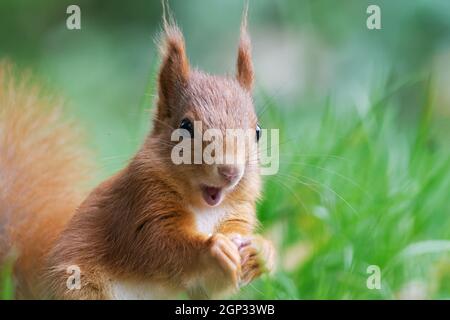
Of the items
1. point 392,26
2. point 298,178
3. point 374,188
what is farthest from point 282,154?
point 392,26

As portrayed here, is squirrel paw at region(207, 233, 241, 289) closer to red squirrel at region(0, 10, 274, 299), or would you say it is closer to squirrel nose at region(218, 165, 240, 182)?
red squirrel at region(0, 10, 274, 299)

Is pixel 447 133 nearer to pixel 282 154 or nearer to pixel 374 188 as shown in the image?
pixel 374 188

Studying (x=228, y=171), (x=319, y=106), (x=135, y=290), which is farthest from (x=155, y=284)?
(x=319, y=106)

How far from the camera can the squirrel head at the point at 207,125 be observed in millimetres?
1535

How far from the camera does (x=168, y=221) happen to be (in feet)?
5.42

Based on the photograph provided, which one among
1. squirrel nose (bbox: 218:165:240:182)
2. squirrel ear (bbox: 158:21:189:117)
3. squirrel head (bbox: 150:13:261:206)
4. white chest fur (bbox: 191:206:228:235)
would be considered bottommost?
white chest fur (bbox: 191:206:228:235)

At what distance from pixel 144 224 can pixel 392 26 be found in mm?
1542

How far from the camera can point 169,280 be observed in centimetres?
165

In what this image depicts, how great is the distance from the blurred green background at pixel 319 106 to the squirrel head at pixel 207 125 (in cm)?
11

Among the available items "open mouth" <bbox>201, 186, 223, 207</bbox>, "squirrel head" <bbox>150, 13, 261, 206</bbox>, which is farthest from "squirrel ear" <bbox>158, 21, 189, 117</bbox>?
"open mouth" <bbox>201, 186, 223, 207</bbox>

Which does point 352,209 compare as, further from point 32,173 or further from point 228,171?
point 32,173

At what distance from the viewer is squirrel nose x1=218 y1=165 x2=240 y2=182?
4.91ft

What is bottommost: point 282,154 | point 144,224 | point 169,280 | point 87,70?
point 169,280

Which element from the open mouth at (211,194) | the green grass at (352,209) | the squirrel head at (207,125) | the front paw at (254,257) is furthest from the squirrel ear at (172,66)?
the front paw at (254,257)
